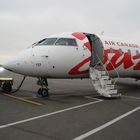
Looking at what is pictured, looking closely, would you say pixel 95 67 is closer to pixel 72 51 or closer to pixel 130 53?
pixel 72 51

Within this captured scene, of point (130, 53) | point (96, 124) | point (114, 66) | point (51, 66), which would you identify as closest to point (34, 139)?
point (96, 124)

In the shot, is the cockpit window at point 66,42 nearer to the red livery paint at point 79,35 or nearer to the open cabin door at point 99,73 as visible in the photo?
the red livery paint at point 79,35

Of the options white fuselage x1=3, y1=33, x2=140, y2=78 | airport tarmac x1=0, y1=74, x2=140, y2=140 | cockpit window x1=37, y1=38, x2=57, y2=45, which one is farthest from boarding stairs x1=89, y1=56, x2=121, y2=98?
cockpit window x1=37, y1=38, x2=57, y2=45

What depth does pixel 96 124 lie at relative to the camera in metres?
6.52

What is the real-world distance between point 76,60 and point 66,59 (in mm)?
610

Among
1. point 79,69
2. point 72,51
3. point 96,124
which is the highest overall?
point 72,51

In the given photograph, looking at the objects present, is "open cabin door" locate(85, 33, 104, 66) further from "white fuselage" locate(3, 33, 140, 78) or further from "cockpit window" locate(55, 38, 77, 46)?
"cockpit window" locate(55, 38, 77, 46)

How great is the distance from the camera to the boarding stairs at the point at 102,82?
11422 mm

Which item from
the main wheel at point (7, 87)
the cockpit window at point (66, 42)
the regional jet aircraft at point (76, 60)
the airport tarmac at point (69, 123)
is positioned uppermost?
the cockpit window at point (66, 42)

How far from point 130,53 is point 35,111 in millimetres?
8651

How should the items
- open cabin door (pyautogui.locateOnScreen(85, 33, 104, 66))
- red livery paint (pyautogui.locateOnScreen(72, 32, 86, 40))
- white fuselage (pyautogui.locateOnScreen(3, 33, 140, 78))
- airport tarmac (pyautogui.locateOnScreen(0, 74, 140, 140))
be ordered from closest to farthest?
airport tarmac (pyautogui.locateOnScreen(0, 74, 140, 140)), white fuselage (pyautogui.locateOnScreen(3, 33, 140, 78)), red livery paint (pyautogui.locateOnScreen(72, 32, 86, 40)), open cabin door (pyautogui.locateOnScreen(85, 33, 104, 66))

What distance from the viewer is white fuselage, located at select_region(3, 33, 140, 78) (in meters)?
10.6

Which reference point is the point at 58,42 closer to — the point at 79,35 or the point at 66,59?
the point at 66,59

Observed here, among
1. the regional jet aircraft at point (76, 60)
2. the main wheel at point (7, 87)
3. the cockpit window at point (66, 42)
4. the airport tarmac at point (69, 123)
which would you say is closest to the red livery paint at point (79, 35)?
the regional jet aircraft at point (76, 60)
